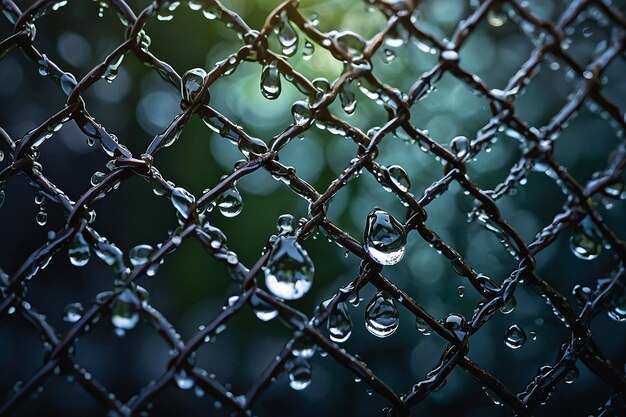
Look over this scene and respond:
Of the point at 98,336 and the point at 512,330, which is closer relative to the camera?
the point at 512,330

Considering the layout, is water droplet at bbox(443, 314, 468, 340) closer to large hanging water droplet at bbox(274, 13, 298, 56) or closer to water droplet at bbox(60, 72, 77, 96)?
large hanging water droplet at bbox(274, 13, 298, 56)

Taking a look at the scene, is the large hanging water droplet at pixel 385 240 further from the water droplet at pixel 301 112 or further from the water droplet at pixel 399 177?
the water droplet at pixel 301 112

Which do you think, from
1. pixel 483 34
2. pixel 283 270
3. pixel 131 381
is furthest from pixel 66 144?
pixel 283 270

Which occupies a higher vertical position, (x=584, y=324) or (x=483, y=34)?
(x=483, y=34)

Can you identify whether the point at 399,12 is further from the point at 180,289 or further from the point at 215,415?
the point at 180,289

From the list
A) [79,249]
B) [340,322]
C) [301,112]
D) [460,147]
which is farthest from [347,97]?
[79,249]

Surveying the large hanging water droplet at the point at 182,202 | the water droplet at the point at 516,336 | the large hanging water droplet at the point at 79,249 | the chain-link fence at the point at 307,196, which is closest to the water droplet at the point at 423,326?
the chain-link fence at the point at 307,196

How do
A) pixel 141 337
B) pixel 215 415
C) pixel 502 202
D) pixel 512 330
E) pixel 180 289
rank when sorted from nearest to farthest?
pixel 512 330, pixel 502 202, pixel 215 415, pixel 141 337, pixel 180 289
